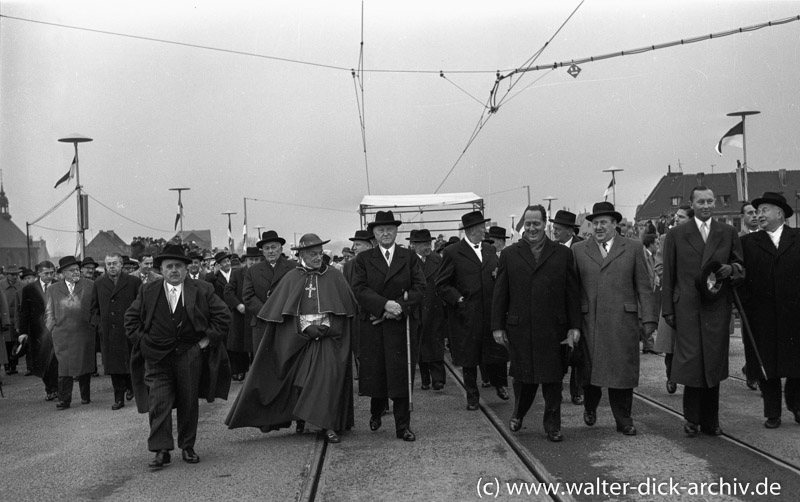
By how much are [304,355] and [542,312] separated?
236 centimetres

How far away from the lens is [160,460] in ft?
23.8

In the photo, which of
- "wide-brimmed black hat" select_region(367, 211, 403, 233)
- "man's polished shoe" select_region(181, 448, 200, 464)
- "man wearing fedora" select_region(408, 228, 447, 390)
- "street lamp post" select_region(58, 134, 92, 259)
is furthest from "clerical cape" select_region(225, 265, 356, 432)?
"street lamp post" select_region(58, 134, 92, 259)

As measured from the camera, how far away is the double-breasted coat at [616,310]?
7.81 m

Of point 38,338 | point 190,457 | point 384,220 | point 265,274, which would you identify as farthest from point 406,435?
point 38,338

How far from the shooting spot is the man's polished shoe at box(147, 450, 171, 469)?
722 cm

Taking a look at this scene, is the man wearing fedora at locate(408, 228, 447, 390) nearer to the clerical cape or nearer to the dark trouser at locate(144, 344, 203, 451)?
the clerical cape

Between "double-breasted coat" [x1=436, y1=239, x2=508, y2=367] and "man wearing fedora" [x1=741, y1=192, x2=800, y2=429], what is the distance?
2.81 m

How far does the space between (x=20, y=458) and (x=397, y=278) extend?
388 cm

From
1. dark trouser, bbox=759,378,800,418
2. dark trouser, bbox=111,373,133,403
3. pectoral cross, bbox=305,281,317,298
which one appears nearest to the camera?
dark trouser, bbox=759,378,800,418

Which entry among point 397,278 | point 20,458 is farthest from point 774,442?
point 20,458

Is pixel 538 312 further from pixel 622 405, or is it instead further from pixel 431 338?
pixel 431 338

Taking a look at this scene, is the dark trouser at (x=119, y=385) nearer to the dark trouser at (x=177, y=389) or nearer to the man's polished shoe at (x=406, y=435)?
the dark trouser at (x=177, y=389)

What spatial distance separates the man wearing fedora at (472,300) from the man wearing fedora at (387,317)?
1.44 meters

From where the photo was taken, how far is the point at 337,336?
8492 millimetres
